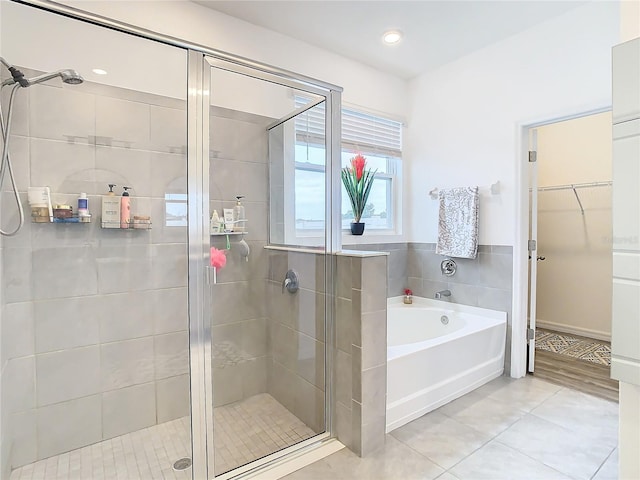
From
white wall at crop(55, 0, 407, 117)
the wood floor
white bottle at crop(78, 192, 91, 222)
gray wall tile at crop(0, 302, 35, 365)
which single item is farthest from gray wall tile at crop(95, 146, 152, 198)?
the wood floor

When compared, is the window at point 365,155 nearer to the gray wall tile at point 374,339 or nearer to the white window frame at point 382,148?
the white window frame at point 382,148

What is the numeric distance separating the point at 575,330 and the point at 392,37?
A: 373 centimetres

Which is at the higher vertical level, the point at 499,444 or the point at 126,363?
the point at 126,363

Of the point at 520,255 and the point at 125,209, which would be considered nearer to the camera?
the point at 125,209

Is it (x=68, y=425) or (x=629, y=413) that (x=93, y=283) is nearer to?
(x=68, y=425)

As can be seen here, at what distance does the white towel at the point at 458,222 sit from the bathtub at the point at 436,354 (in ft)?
1.72

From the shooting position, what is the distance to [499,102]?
9.66ft

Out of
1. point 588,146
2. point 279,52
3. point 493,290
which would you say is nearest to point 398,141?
point 279,52

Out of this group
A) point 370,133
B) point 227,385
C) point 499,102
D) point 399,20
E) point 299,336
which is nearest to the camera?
point 227,385

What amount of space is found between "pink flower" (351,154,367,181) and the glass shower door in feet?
3.01

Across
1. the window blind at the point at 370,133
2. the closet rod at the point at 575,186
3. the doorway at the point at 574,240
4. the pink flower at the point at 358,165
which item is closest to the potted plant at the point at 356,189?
the pink flower at the point at 358,165

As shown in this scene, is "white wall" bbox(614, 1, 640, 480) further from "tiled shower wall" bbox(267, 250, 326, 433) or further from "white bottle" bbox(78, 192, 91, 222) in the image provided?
"white bottle" bbox(78, 192, 91, 222)

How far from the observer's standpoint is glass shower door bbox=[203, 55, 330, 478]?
1895 mm

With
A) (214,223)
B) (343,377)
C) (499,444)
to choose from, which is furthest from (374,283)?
(499,444)
